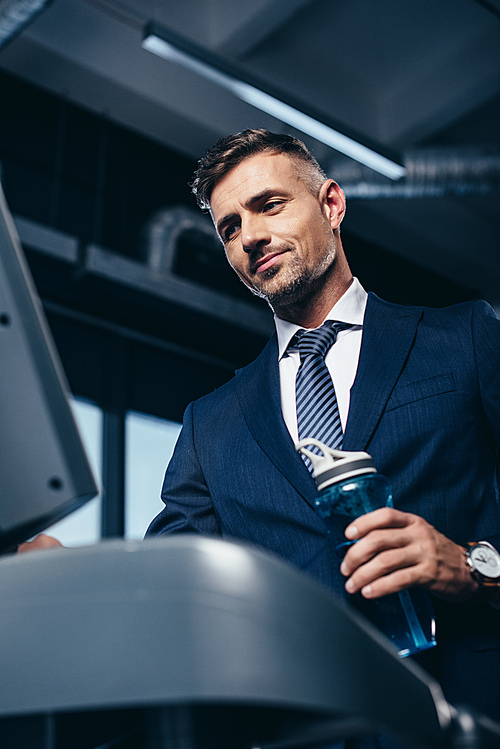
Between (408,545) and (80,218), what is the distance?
4268mm

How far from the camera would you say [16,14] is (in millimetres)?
3414

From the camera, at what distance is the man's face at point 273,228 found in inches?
54.3

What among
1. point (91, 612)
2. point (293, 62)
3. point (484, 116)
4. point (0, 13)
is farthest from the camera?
point (484, 116)

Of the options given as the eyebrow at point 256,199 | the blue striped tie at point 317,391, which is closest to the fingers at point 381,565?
the blue striped tie at point 317,391

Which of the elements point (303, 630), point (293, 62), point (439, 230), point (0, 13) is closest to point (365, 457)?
point (303, 630)

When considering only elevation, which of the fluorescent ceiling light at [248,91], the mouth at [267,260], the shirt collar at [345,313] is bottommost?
the shirt collar at [345,313]

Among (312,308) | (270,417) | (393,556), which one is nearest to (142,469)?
(312,308)

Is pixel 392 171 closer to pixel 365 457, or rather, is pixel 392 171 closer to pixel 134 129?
pixel 134 129

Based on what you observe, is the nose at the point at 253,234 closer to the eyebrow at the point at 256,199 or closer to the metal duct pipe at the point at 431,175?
the eyebrow at the point at 256,199

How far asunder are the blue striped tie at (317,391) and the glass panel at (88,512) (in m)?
2.79

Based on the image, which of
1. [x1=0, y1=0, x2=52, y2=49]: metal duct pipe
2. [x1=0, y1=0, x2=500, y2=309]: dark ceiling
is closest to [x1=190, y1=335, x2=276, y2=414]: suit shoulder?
A: [x1=0, y1=0, x2=52, y2=49]: metal duct pipe

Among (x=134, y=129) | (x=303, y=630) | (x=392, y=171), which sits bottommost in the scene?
(x=303, y=630)

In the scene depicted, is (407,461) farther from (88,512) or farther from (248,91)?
(88,512)

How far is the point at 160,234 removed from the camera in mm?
Answer: 4672
